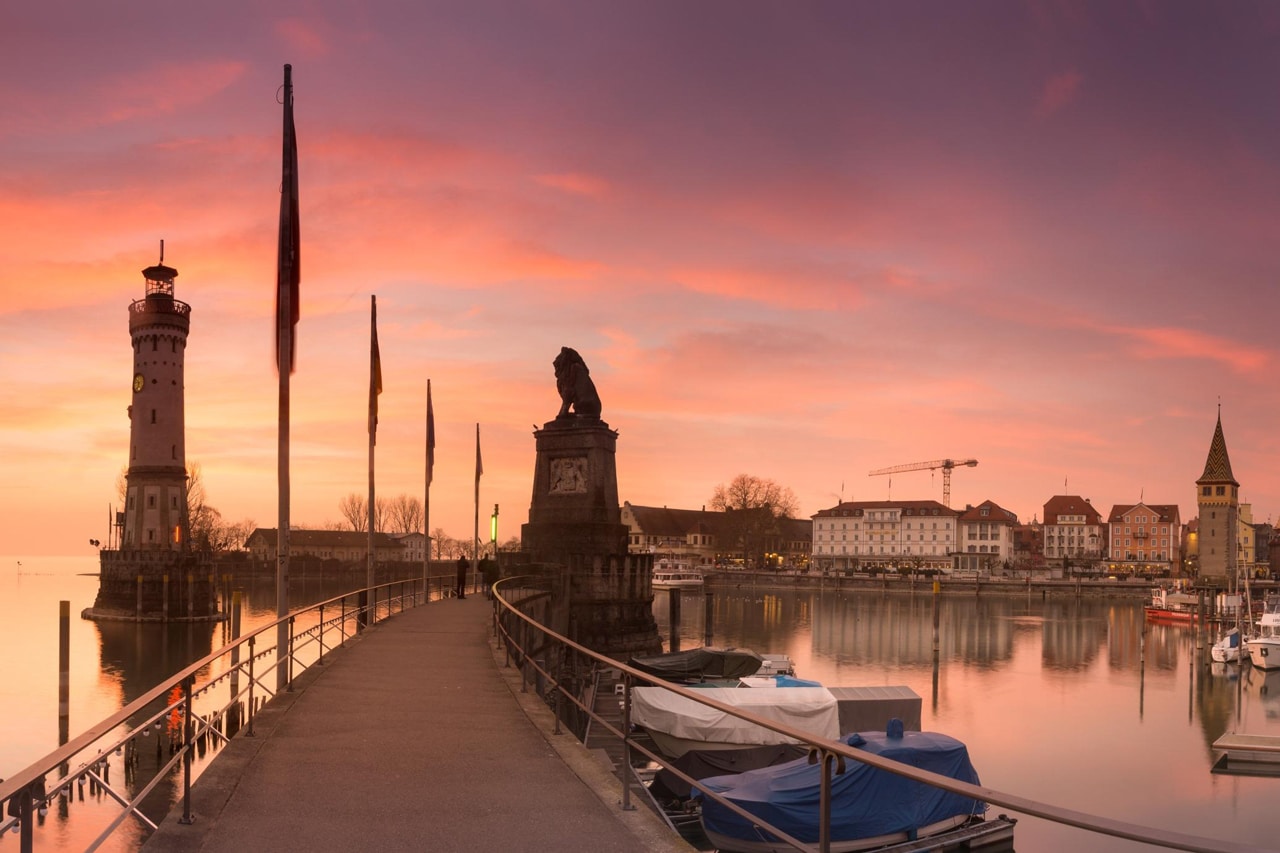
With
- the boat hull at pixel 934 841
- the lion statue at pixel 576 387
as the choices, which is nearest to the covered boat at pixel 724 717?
the boat hull at pixel 934 841

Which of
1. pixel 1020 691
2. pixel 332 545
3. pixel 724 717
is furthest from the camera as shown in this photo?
pixel 332 545

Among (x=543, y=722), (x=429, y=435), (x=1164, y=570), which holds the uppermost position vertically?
(x=429, y=435)

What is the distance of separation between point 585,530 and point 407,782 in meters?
35.5

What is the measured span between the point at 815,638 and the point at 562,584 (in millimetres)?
40439

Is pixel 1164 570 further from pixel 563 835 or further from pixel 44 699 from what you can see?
pixel 563 835

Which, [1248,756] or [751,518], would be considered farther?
[751,518]

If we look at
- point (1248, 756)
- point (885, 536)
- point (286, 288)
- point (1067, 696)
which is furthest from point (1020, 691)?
point (885, 536)

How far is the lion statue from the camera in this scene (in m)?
46.2

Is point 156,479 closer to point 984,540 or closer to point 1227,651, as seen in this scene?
point 1227,651

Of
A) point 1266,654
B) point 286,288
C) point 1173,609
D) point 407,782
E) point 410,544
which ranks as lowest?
point 1173,609

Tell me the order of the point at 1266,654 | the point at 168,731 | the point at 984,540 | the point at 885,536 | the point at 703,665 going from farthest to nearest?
the point at 885,536 < the point at 984,540 < the point at 1266,654 < the point at 703,665 < the point at 168,731

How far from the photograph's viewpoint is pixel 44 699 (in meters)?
45.7

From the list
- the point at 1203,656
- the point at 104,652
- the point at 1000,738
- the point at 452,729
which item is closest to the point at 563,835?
the point at 452,729

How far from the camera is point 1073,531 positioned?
19362 centimetres
